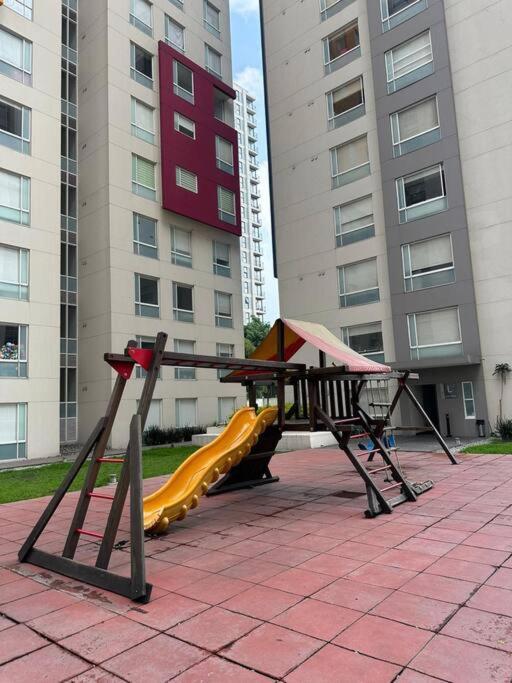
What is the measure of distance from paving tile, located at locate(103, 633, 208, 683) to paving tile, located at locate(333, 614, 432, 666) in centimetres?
99

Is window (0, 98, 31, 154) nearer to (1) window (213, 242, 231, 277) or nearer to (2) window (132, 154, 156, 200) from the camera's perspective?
(2) window (132, 154, 156, 200)

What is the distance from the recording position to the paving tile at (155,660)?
10.2ft

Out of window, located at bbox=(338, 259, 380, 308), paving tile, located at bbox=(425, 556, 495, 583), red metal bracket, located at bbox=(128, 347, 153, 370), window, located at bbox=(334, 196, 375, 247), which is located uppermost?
window, located at bbox=(334, 196, 375, 247)

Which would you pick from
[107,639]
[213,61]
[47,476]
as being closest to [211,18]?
[213,61]

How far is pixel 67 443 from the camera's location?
2341 centimetres

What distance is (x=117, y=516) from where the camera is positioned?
4.84 metres

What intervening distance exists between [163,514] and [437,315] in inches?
672

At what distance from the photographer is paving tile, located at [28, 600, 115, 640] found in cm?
376

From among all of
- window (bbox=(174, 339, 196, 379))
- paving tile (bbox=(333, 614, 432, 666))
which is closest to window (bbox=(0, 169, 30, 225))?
window (bbox=(174, 339, 196, 379))

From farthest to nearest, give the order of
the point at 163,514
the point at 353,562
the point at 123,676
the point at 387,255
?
the point at 387,255
the point at 163,514
the point at 353,562
the point at 123,676

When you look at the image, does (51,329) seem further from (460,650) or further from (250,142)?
(250,142)

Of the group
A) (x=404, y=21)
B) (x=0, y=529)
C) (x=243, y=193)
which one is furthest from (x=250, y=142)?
(x=0, y=529)

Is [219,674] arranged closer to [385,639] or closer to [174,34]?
[385,639]

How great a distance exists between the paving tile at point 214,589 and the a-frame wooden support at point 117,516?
15.5 inches
